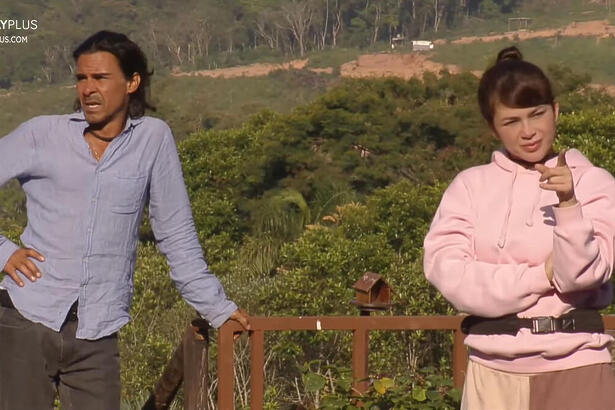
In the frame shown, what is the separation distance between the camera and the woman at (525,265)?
2.10 meters

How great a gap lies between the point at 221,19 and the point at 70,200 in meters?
54.9

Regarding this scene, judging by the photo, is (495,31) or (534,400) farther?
(495,31)

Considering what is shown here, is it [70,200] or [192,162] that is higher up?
[70,200]

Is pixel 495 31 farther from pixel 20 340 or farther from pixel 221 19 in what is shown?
pixel 20 340

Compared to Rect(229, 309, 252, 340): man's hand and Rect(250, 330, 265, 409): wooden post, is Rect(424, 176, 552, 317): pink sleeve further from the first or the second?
Rect(250, 330, 265, 409): wooden post

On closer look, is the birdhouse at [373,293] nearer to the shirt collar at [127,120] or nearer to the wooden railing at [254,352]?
the wooden railing at [254,352]

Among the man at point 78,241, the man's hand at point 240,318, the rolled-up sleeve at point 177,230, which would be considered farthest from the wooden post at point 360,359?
the man at point 78,241

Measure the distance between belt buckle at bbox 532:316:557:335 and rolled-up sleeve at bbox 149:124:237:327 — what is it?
3.28ft

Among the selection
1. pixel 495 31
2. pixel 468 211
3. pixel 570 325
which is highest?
pixel 468 211

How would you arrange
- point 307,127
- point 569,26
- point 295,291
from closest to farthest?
point 295,291, point 307,127, point 569,26

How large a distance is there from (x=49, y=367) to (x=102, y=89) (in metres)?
0.62

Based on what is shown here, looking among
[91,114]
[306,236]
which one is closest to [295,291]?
[306,236]

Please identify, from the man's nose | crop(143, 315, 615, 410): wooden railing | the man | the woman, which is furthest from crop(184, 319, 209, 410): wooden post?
the woman

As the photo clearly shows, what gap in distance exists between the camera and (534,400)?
7.05 feet
